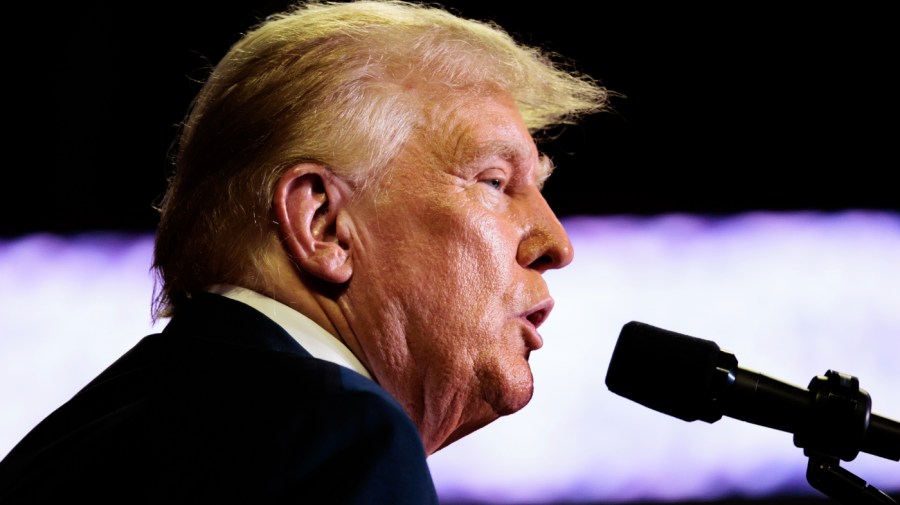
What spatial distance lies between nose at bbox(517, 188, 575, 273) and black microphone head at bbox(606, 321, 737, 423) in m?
0.18

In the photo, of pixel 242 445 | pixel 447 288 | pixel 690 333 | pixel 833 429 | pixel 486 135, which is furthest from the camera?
pixel 690 333

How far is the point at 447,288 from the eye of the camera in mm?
1247

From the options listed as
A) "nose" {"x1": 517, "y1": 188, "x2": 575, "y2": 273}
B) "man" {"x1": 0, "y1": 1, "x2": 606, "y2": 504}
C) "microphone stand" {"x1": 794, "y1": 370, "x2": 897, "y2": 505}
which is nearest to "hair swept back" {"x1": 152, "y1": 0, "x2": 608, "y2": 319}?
"man" {"x1": 0, "y1": 1, "x2": 606, "y2": 504}

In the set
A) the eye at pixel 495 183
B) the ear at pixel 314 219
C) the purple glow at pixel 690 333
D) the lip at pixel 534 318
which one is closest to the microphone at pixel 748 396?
the lip at pixel 534 318

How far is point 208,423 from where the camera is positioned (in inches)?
30.3

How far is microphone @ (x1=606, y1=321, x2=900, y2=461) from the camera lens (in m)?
1.07

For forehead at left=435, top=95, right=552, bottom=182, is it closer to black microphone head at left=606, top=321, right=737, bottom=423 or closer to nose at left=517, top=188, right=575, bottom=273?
nose at left=517, top=188, right=575, bottom=273

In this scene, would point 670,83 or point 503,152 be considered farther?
point 670,83

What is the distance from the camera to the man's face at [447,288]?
1.23 meters

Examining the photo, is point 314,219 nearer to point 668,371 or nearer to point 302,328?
point 302,328

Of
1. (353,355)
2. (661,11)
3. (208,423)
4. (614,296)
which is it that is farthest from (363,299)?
(661,11)

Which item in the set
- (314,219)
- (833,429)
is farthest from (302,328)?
(833,429)

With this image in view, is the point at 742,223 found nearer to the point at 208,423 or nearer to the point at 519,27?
the point at 519,27

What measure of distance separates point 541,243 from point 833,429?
1.63 ft
